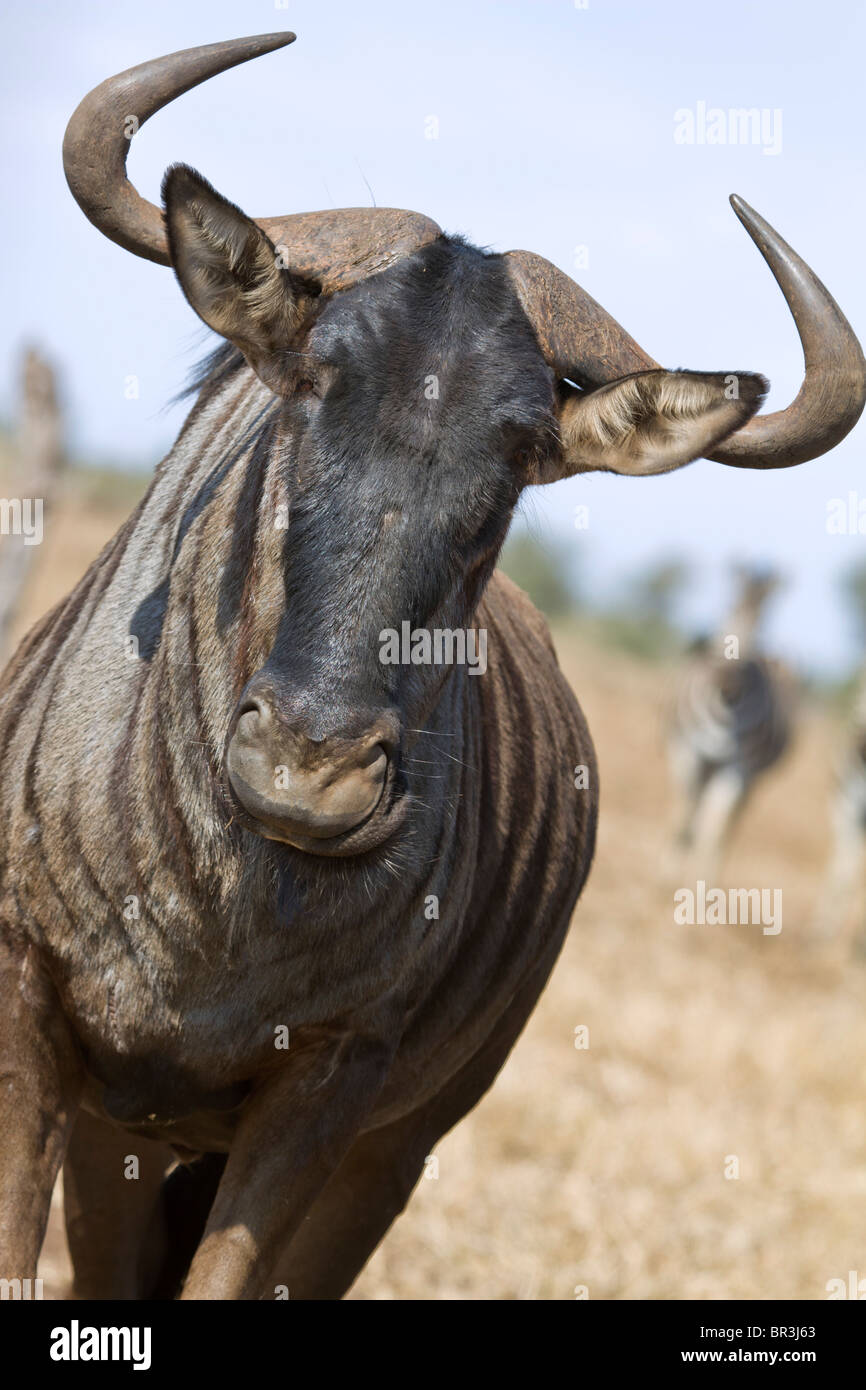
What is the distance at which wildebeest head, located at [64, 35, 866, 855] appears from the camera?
10.2 feet

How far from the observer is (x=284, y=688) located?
309cm

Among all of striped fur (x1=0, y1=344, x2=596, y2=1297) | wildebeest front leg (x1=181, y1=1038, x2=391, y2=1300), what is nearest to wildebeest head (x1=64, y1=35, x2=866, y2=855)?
striped fur (x1=0, y1=344, x2=596, y2=1297)

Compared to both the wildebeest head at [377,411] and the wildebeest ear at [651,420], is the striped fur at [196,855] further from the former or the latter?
the wildebeest ear at [651,420]

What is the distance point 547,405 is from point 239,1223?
1.96m

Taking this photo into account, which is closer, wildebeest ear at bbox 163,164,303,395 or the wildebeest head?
the wildebeest head

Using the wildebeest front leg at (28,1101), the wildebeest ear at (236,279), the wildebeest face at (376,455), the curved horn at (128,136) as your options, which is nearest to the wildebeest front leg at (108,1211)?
the wildebeest front leg at (28,1101)

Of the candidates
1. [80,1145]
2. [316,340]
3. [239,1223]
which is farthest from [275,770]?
[80,1145]

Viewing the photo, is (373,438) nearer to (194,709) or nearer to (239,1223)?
(194,709)

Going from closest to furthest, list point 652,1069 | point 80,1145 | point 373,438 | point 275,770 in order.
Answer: point 275,770, point 373,438, point 80,1145, point 652,1069

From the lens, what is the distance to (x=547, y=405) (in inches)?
140

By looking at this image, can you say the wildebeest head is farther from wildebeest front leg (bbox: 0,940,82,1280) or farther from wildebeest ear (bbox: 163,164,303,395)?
wildebeest front leg (bbox: 0,940,82,1280)

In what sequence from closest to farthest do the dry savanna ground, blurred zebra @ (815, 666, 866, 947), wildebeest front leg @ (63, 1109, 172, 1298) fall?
wildebeest front leg @ (63, 1109, 172, 1298), the dry savanna ground, blurred zebra @ (815, 666, 866, 947)

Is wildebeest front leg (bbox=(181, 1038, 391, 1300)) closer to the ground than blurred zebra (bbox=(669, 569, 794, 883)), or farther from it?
closer to the ground

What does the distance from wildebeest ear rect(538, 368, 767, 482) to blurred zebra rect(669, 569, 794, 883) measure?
51.0 ft
